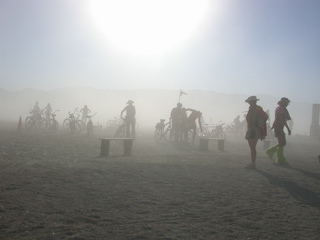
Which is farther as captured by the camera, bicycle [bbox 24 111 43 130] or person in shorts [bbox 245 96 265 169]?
bicycle [bbox 24 111 43 130]

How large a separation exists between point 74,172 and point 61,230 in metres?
3.42

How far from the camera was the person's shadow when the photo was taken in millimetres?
4909

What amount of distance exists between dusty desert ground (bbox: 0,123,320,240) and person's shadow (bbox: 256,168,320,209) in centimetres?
→ 2

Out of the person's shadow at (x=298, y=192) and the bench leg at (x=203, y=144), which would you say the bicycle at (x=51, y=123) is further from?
the person's shadow at (x=298, y=192)

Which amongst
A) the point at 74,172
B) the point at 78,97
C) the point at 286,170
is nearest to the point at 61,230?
the point at 74,172

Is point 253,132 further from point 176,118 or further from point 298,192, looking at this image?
point 176,118

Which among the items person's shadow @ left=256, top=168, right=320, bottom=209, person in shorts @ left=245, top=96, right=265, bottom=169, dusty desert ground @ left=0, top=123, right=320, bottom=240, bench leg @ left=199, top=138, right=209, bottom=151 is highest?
person in shorts @ left=245, top=96, right=265, bottom=169

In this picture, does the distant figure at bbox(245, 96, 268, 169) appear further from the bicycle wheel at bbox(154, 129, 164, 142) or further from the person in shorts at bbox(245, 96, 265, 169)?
the bicycle wheel at bbox(154, 129, 164, 142)

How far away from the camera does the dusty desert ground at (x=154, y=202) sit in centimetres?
347

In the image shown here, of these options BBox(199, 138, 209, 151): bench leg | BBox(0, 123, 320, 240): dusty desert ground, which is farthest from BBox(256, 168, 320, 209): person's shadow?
BBox(199, 138, 209, 151): bench leg

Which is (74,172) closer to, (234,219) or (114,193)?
(114,193)

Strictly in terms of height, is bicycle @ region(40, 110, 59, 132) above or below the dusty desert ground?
above

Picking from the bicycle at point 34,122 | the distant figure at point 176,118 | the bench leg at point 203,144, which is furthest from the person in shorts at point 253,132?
the bicycle at point 34,122

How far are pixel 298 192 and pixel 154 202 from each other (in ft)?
8.77
